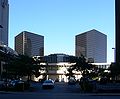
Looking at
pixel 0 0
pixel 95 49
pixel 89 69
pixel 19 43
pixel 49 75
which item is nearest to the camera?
pixel 89 69

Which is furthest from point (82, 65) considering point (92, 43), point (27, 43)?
point (27, 43)

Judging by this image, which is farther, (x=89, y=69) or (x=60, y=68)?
(x=60, y=68)

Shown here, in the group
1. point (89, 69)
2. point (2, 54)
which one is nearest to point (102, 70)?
point (89, 69)

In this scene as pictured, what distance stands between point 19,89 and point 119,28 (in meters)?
33.8

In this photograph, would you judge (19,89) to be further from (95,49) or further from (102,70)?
(95,49)

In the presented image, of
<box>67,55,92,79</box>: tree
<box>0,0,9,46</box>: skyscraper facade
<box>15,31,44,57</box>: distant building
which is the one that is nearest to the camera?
<box>67,55,92,79</box>: tree

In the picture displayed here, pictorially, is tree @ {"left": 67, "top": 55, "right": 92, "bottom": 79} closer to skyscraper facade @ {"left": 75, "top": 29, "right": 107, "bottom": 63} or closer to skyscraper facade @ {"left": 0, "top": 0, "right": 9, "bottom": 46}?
skyscraper facade @ {"left": 0, "top": 0, "right": 9, "bottom": 46}

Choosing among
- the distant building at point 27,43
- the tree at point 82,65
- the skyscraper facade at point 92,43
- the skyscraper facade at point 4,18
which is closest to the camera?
the tree at point 82,65

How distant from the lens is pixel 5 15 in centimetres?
14738

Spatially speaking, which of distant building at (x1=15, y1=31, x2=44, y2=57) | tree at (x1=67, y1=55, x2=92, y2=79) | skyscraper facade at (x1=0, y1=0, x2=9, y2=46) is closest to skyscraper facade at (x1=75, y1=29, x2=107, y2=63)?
distant building at (x1=15, y1=31, x2=44, y2=57)

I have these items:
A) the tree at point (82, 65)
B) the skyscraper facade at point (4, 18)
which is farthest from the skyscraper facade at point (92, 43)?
the tree at point (82, 65)

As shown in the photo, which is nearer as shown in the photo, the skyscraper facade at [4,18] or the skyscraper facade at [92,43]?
the skyscraper facade at [4,18]

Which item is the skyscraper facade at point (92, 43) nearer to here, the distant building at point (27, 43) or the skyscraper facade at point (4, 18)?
the distant building at point (27, 43)

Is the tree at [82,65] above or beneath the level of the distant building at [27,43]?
beneath
